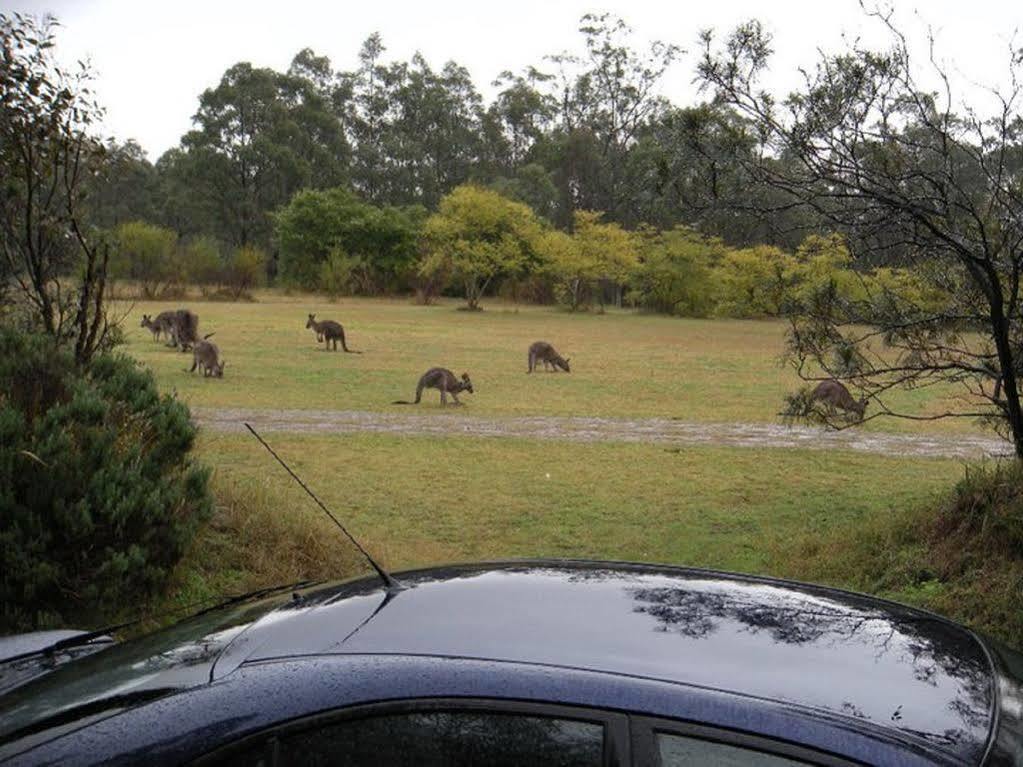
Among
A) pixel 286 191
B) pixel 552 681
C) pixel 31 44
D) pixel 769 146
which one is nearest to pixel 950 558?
→ pixel 769 146

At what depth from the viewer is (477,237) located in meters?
60.0

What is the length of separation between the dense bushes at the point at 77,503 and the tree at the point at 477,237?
2028 inches

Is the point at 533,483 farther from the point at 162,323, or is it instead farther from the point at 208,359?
the point at 162,323

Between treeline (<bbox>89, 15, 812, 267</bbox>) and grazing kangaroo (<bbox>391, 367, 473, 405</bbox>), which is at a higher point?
treeline (<bbox>89, 15, 812, 267</bbox>)

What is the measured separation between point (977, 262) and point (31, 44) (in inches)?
313

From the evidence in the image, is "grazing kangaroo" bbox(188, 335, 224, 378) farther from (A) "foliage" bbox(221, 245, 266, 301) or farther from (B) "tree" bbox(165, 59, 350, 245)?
(B) "tree" bbox(165, 59, 350, 245)

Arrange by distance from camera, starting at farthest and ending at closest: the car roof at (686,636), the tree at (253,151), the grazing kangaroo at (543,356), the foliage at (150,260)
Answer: the tree at (253,151)
the foliage at (150,260)
the grazing kangaroo at (543,356)
the car roof at (686,636)

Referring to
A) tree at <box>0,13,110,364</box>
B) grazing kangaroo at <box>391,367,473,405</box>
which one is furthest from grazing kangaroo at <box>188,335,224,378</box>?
tree at <box>0,13,110,364</box>

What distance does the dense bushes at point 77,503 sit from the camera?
5.65 meters

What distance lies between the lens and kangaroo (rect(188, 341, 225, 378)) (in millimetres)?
22141

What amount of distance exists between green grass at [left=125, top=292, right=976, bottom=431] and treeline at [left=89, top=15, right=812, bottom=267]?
73.5ft

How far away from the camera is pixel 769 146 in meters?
8.14

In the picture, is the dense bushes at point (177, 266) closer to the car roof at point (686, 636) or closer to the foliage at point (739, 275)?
the foliage at point (739, 275)

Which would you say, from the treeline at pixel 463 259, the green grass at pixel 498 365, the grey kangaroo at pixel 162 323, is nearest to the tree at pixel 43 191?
the green grass at pixel 498 365
